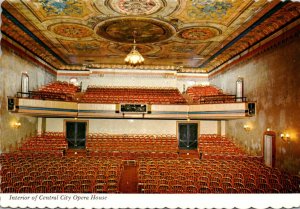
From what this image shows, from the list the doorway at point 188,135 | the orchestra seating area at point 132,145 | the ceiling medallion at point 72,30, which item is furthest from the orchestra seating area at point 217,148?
the ceiling medallion at point 72,30

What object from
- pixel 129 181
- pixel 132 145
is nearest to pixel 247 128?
pixel 132 145

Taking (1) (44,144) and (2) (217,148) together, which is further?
(2) (217,148)

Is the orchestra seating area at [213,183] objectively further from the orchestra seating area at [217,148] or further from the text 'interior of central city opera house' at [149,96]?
the orchestra seating area at [217,148]

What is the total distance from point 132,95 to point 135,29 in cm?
753

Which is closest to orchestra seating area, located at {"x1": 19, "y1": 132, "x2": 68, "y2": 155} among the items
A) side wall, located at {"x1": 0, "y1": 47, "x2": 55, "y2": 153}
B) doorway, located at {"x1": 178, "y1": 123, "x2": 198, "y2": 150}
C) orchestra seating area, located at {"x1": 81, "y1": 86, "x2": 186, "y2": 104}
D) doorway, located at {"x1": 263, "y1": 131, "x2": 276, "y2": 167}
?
side wall, located at {"x1": 0, "y1": 47, "x2": 55, "y2": 153}

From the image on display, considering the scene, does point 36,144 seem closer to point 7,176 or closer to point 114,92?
point 114,92

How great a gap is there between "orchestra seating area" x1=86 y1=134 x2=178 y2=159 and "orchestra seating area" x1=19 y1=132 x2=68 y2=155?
1.80 m

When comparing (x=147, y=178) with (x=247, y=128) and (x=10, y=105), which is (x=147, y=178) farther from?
(x=247, y=128)

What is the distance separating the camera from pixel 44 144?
49.6ft

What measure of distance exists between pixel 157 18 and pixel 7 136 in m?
9.46

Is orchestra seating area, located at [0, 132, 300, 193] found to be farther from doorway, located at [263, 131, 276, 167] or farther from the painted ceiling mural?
the painted ceiling mural

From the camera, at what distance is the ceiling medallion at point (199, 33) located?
38.4ft

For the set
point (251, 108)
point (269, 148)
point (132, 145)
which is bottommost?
point (132, 145)

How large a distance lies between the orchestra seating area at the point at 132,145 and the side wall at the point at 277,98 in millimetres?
4816
